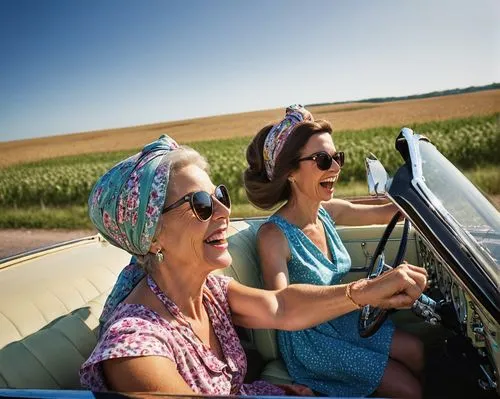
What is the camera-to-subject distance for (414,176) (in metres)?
1.52

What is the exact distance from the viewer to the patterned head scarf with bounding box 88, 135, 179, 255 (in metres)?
1.56

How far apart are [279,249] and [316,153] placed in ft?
1.69

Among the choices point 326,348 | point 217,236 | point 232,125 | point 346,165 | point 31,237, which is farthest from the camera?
point 232,125

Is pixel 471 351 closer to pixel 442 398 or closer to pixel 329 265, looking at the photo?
pixel 442 398

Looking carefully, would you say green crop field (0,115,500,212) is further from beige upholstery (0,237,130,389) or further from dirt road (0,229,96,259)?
beige upholstery (0,237,130,389)

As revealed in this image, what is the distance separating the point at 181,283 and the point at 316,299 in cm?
48

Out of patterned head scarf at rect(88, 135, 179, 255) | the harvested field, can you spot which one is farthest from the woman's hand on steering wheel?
the harvested field

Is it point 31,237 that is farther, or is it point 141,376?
point 31,237

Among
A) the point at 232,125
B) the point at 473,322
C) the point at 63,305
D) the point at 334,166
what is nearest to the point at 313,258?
the point at 334,166

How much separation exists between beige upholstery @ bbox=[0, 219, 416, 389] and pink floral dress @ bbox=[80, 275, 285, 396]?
0.69 ft

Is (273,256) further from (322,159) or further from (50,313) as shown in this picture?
(50,313)

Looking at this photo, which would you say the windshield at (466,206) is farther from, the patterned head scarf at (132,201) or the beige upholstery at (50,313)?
the beige upholstery at (50,313)

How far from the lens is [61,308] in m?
1.97

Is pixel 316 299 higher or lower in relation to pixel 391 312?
higher
